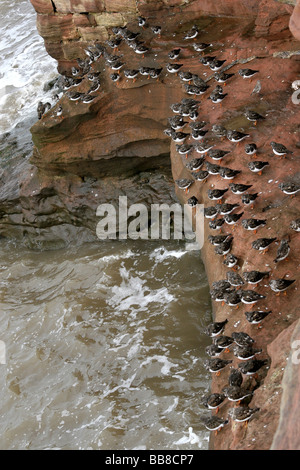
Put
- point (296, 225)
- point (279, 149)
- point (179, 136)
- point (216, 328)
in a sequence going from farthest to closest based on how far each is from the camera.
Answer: point (179, 136) → point (279, 149) → point (296, 225) → point (216, 328)

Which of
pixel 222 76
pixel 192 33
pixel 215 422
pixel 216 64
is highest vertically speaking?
pixel 192 33

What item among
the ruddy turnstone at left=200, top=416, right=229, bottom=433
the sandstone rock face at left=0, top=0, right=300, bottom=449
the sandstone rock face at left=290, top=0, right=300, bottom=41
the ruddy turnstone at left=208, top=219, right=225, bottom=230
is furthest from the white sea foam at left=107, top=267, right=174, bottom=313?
the sandstone rock face at left=290, top=0, right=300, bottom=41

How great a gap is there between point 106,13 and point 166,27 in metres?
2.67

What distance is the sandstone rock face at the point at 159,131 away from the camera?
13.4 metres

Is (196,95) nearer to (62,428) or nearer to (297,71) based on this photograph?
(297,71)

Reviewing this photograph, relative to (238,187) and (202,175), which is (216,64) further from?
(238,187)

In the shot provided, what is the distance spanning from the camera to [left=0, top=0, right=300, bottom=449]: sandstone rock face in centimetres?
1340

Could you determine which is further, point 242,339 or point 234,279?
point 234,279

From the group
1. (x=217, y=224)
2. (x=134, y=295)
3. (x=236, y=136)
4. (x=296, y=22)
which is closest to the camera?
(x=296, y=22)

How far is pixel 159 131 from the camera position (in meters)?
18.5

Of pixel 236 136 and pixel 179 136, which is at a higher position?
pixel 236 136

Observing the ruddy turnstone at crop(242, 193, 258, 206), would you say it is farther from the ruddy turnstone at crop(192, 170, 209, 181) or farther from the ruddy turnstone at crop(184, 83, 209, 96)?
the ruddy turnstone at crop(184, 83, 209, 96)

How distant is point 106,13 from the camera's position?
66.8ft

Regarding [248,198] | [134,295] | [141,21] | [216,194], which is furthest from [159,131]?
[248,198]
